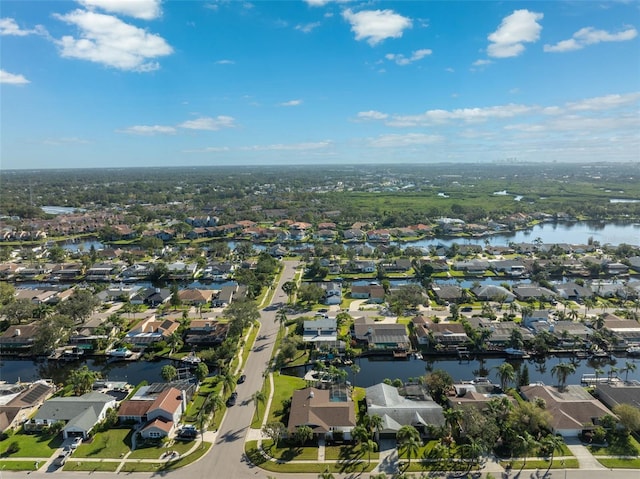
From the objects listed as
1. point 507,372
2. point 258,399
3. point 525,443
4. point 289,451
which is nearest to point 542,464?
point 525,443

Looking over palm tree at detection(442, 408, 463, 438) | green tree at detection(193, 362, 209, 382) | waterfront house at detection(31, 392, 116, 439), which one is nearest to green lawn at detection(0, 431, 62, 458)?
waterfront house at detection(31, 392, 116, 439)

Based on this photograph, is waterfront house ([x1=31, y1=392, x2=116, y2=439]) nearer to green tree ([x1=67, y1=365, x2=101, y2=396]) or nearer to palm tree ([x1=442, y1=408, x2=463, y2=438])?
green tree ([x1=67, y1=365, x2=101, y2=396])

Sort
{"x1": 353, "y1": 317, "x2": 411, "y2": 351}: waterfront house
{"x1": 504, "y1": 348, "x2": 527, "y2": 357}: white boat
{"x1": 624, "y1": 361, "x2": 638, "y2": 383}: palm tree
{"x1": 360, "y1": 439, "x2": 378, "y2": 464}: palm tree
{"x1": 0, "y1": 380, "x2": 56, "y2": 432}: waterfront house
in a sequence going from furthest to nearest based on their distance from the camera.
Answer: {"x1": 353, "y1": 317, "x2": 411, "y2": 351}: waterfront house
{"x1": 504, "y1": 348, "x2": 527, "y2": 357}: white boat
{"x1": 624, "y1": 361, "x2": 638, "y2": 383}: palm tree
{"x1": 0, "y1": 380, "x2": 56, "y2": 432}: waterfront house
{"x1": 360, "y1": 439, "x2": 378, "y2": 464}: palm tree

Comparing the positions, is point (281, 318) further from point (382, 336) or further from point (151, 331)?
point (151, 331)

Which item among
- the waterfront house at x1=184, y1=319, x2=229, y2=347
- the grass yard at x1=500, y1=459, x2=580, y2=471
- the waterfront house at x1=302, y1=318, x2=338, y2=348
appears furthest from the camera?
the waterfront house at x1=184, y1=319, x2=229, y2=347

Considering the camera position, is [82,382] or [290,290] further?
[290,290]

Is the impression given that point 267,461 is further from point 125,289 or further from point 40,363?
point 125,289
